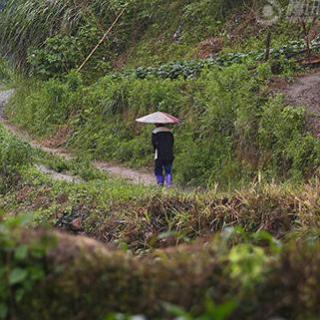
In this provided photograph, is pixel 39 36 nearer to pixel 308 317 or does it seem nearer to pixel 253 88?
pixel 253 88

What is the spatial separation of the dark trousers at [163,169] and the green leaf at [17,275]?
1020cm

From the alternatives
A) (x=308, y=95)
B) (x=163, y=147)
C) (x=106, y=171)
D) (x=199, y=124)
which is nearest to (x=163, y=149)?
(x=163, y=147)

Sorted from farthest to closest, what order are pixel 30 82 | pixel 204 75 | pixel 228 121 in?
pixel 30 82 < pixel 204 75 < pixel 228 121

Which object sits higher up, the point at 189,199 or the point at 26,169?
the point at 189,199

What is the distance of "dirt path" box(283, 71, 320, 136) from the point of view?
1330cm

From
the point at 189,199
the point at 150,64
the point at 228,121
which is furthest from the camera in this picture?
the point at 150,64

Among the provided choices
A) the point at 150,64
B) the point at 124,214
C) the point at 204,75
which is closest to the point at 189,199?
the point at 124,214

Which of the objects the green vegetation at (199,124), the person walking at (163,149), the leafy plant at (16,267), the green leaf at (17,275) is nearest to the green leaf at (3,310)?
the leafy plant at (16,267)

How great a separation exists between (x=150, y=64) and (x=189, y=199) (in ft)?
33.9

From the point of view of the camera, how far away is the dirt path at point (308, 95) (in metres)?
13.3

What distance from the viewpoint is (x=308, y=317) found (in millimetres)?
2727

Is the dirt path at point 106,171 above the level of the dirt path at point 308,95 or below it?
below

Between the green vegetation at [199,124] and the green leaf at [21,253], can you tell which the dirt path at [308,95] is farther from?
the green leaf at [21,253]

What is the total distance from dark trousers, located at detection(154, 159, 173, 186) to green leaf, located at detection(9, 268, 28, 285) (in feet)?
33.5
